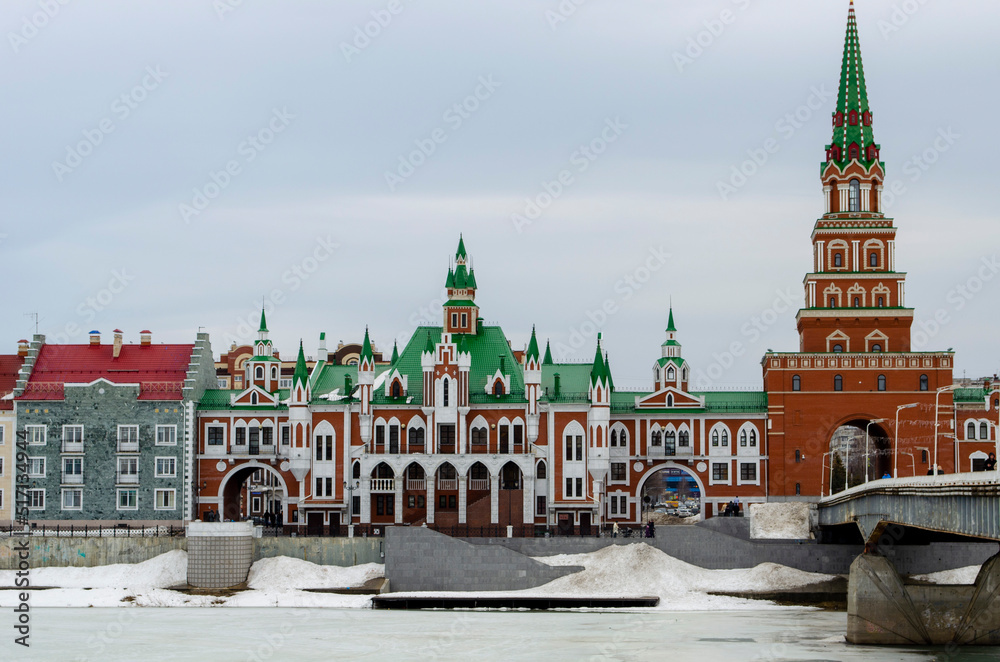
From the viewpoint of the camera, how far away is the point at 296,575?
83688mm

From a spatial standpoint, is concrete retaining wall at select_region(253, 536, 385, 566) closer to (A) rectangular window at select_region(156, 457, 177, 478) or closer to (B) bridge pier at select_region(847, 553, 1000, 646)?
(A) rectangular window at select_region(156, 457, 177, 478)

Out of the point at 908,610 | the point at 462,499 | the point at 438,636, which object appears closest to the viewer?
the point at 908,610

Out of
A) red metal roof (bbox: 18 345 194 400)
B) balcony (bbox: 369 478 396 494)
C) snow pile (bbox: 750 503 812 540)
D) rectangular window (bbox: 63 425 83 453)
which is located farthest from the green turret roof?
snow pile (bbox: 750 503 812 540)

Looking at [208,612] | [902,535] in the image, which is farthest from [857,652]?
[208,612]

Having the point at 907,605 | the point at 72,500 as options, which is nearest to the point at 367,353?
the point at 72,500

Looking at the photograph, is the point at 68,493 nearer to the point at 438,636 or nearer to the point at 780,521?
the point at 438,636

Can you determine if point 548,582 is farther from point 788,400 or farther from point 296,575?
point 788,400

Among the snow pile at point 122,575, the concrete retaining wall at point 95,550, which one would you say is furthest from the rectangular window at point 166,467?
the snow pile at point 122,575

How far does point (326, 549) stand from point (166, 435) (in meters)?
20.4

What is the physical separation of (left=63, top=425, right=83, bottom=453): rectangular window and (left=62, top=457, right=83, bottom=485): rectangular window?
63 centimetres

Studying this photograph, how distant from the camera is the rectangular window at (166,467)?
100m

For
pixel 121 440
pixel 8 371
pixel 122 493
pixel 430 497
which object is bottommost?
pixel 430 497

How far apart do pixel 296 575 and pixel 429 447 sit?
50.7 ft

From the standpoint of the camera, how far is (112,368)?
102938mm
